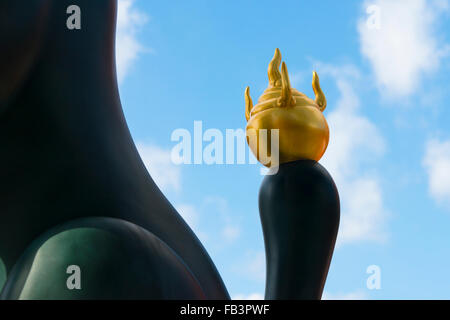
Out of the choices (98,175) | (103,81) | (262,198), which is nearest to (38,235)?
(98,175)

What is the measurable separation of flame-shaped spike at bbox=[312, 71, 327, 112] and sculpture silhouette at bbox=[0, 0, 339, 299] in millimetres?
374

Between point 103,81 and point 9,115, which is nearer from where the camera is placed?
point 9,115

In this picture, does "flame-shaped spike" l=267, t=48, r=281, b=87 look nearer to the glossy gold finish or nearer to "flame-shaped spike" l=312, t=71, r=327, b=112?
the glossy gold finish

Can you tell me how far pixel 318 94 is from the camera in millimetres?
3082

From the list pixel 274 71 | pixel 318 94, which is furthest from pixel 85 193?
pixel 318 94

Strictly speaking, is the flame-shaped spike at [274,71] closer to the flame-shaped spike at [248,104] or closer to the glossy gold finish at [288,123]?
the glossy gold finish at [288,123]

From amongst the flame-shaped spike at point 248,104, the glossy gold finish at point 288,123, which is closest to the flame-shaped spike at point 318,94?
the glossy gold finish at point 288,123

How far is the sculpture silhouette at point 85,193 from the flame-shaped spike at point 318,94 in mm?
374

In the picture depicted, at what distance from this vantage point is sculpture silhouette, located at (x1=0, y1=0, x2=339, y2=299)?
2.05 m

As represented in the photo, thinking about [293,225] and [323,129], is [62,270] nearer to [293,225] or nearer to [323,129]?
[293,225]

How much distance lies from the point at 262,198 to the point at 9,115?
114 cm

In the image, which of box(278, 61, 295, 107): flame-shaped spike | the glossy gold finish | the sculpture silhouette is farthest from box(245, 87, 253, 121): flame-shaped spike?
the sculpture silhouette

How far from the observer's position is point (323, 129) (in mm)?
2900
